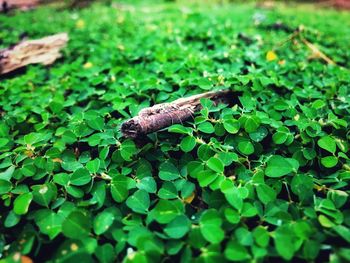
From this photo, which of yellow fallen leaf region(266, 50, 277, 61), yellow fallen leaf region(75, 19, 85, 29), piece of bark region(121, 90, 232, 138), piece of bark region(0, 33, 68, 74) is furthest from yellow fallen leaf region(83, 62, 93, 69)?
yellow fallen leaf region(75, 19, 85, 29)

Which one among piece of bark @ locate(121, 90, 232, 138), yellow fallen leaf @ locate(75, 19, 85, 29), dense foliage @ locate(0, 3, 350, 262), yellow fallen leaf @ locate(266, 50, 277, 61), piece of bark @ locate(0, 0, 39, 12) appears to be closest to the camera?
dense foliage @ locate(0, 3, 350, 262)

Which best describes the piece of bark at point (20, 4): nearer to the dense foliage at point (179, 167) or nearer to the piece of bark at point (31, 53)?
the piece of bark at point (31, 53)

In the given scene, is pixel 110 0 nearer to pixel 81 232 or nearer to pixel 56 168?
pixel 56 168

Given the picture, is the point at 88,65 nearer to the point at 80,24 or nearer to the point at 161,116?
the point at 161,116

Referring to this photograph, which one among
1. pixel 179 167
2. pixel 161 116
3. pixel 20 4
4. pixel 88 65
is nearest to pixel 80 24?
pixel 88 65

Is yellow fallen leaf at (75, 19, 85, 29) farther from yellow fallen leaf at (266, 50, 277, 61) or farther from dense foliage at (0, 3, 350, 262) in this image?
yellow fallen leaf at (266, 50, 277, 61)

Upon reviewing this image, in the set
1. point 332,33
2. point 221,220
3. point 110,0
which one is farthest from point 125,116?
point 110,0
